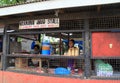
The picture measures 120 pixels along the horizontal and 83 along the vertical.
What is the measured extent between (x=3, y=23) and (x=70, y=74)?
3111mm

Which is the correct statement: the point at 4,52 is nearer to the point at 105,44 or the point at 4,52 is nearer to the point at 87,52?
the point at 87,52

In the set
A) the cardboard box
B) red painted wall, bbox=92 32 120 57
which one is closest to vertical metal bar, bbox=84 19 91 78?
red painted wall, bbox=92 32 120 57

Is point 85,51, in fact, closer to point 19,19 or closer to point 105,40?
point 105,40

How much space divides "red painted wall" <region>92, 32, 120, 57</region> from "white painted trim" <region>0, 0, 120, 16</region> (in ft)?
3.46

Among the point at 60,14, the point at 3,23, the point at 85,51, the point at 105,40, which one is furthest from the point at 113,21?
the point at 3,23

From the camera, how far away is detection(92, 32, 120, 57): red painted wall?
5840 millimetres

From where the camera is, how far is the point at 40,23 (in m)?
6.67

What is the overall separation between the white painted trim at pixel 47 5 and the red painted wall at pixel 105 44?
3.46 ft

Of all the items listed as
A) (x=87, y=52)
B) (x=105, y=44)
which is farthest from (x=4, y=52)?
(x=105, y=44)

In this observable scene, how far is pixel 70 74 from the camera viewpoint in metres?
6.35

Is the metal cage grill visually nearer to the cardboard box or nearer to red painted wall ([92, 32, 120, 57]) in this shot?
red painted wall ([92, 32, 120, 57])

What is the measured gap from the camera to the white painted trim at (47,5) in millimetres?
5278

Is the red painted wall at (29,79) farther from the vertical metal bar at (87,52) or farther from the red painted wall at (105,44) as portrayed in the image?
the red painted wall at (105,44)

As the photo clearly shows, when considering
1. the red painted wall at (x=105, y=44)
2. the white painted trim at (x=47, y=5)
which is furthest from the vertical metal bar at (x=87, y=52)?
the white painted trim at (x=47, y=5)
